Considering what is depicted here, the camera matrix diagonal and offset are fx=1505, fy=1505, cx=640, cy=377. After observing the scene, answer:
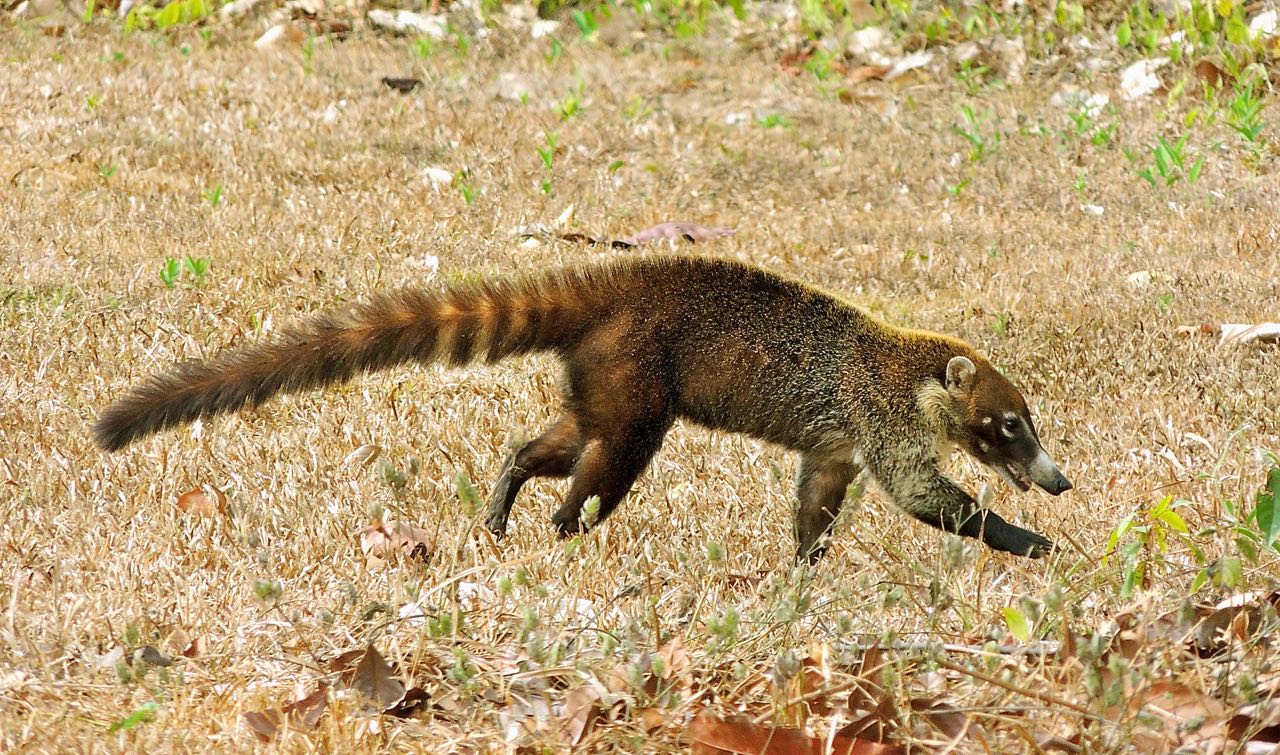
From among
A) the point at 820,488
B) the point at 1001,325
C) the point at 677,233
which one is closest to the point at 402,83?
the point at 677,233

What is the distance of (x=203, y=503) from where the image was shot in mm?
4207

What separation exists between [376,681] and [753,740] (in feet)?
2.55

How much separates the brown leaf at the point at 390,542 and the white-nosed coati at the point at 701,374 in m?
0.37

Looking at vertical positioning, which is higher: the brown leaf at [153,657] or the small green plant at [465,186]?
the brown leaf at [153,657]

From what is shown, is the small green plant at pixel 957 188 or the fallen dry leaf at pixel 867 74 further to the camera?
the fallen dry leaf at pixel 867 74

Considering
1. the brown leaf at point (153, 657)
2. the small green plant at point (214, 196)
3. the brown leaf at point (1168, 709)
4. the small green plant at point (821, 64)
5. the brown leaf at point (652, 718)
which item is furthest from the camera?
the small green plant at point (821, 64)

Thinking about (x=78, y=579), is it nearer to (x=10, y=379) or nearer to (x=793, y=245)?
(x=10, y=379)

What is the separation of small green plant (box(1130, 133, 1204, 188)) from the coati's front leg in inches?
165

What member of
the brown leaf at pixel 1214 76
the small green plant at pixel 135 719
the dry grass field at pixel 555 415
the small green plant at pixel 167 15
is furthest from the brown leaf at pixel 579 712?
the small green plant at pixel 167 15

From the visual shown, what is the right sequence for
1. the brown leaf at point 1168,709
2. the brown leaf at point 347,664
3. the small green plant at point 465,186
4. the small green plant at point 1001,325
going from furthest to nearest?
the small green plant at point 465,186 → the small green plant at point 1001,325 → the brown leaf at point 347,664 → the brown leaf at point 1168,709

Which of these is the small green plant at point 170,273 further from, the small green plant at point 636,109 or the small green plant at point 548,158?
the small green plant at point 636,109

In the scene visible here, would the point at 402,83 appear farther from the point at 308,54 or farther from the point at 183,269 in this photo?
the point at 183,269

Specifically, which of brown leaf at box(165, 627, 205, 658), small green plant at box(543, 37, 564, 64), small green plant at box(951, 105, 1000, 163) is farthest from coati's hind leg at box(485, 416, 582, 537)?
small green plant at box(543, 37, 564, 64)

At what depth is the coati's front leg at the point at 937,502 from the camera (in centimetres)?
410
